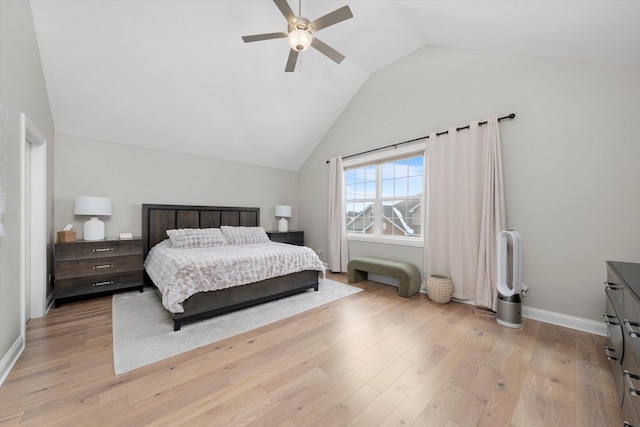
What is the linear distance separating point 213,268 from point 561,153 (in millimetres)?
3820

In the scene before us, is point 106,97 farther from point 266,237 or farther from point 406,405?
point 406,405

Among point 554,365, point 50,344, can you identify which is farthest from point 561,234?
point 50,344

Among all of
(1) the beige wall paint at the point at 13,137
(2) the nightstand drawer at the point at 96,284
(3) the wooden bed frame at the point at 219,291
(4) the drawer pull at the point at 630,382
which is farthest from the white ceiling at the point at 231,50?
(4) the drawer pull at the point at 630,382

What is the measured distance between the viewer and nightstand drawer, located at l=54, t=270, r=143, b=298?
9.25 feet

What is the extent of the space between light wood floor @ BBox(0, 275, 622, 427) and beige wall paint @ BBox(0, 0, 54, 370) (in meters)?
0.38

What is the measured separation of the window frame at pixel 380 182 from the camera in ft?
11.6

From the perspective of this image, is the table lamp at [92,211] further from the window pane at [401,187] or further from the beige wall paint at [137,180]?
the window pane at [401,187]

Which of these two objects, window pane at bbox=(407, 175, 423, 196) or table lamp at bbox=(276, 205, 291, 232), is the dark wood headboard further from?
window pane at bbox=(407, 175, 423, 196)

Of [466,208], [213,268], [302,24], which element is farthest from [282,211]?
[302,24]

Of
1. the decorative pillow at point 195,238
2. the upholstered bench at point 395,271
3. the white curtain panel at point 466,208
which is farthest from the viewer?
the decorative pillow at point 195,238

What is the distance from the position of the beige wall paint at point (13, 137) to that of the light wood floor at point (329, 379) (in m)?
0.38

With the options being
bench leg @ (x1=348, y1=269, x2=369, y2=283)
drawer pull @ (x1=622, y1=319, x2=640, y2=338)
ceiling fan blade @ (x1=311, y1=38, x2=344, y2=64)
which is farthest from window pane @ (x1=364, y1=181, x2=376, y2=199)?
drawer pull @ (x1=622, y1=319, x2=640, y2=338)

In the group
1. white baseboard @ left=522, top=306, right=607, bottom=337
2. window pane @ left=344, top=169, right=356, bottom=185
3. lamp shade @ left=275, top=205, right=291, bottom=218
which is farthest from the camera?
lamp shade @ left=275, top=205, right=291, bottom=218

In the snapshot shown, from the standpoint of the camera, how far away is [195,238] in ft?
11.9
